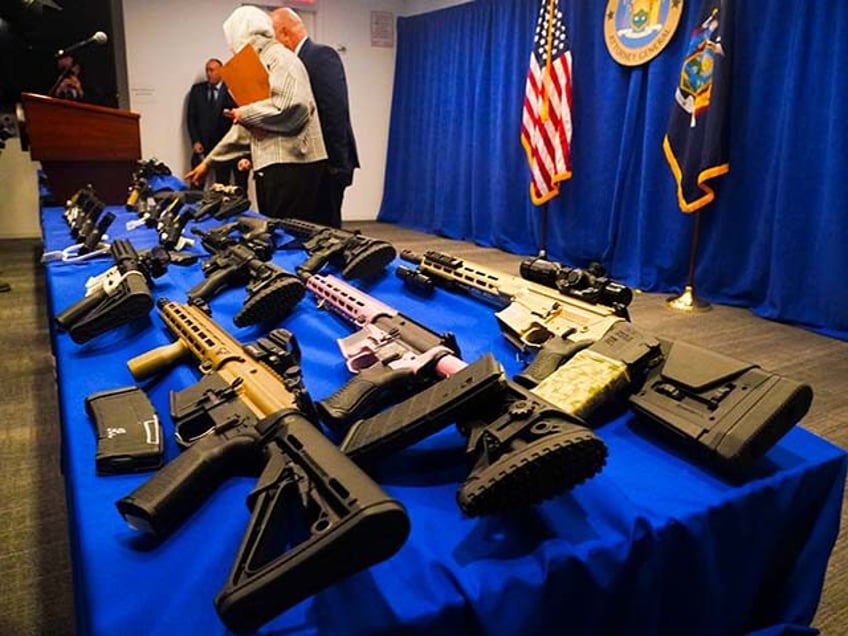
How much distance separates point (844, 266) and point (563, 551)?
3240 mm

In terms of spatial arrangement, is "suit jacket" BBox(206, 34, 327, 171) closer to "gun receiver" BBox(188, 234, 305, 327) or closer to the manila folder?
the manila folder

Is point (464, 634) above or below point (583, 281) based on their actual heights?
below

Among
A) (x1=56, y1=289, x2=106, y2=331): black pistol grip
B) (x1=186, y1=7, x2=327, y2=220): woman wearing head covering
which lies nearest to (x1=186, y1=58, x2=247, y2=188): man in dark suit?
(x1=186, y1=7, x2=327, y2=220): woman wearing head covering

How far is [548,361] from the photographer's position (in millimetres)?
1054

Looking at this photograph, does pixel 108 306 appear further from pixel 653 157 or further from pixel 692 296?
pixel 653 157

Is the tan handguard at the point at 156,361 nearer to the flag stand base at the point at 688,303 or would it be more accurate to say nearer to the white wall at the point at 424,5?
the flag stand base at the point at 688,303

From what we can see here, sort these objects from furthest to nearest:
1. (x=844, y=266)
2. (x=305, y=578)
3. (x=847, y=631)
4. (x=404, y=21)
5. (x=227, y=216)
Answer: (x=404, y=21) → (x=844, y=266) → (x=227, y=216) → (x=847, y=631) → (x=305, y=578)

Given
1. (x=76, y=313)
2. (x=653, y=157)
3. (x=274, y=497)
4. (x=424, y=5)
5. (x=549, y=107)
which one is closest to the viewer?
(x=274, y=497)

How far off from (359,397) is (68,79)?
559 cm

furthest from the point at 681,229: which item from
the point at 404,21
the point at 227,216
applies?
the point at 404,21

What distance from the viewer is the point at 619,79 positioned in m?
4.31

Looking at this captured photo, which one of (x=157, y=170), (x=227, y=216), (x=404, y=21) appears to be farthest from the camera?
(x=404, y=21)

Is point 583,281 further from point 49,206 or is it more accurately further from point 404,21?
point 404,21

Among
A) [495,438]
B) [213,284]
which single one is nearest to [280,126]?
[213,284]
